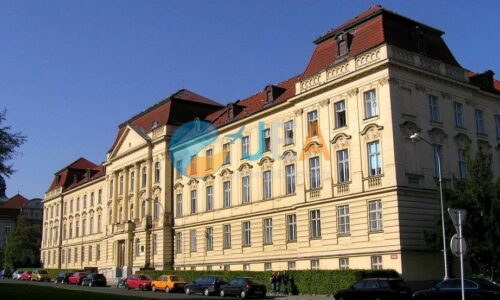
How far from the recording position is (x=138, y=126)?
69.4 m

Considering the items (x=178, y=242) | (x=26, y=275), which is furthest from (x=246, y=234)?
(x=26, y=275)

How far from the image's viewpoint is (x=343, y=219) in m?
40.3

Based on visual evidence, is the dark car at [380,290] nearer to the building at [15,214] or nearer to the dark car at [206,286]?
the dark car at [206,286]

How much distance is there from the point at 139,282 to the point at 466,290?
32.5m

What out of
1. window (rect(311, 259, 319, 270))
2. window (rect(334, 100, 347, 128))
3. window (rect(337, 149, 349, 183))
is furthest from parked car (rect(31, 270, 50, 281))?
window (rect(334, 100, 347, 128))

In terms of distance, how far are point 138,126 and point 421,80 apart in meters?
38.1

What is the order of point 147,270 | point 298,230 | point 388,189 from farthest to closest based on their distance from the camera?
A: 1. point 147,270
2. point 298,230
3. point 388,189

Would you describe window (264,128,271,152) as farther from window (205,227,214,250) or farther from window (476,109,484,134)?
window (476,109,484,134)

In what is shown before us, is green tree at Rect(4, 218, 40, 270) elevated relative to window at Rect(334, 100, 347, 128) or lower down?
lower down

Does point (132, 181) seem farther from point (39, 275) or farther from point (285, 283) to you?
point (285, 283)

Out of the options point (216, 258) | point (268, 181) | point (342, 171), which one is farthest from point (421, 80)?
point (216, 258)

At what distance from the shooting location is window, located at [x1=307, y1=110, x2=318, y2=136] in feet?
144

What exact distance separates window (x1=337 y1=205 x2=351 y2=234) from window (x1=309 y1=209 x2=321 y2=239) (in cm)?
203

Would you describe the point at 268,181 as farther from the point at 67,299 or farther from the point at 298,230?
the point at 67,299
